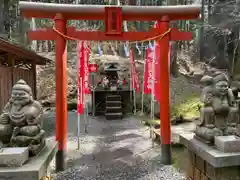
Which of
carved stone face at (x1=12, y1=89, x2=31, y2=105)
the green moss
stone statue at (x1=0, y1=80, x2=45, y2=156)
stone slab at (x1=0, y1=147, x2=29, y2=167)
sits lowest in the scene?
the green moss

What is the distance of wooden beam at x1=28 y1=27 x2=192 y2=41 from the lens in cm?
539

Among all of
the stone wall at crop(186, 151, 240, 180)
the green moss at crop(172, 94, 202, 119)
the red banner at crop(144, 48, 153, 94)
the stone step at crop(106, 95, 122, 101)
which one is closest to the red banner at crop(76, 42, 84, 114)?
the red banner at crop(144, 48, 153, 94)

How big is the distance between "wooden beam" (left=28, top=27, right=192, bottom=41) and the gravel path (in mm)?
3179

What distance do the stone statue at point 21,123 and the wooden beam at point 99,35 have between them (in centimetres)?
256

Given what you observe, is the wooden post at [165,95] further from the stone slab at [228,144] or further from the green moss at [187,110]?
the green moss at [187,110]

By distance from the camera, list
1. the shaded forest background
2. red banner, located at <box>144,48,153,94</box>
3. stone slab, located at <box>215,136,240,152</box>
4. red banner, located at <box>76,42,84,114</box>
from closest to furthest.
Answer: stone slab, located at <box>215,136,240,152</box>, red banner, located at <box>76,42,84,114</box>, red banner, located at <box>144,48,153,94</box>, the shaded forest background

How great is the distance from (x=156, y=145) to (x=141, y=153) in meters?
0.88

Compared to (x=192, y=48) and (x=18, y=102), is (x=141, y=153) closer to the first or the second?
(x=18, y=102)

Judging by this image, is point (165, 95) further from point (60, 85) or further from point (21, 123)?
point (21, 123)

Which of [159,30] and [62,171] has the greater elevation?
[159,30]

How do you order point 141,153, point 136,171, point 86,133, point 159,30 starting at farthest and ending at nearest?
point 86,133 → point 141,153 → point 159,30 → point 136,171

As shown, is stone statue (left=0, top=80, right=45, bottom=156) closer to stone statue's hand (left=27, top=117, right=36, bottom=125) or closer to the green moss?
stone statue's hand (left=27, top=117, right=36, bottom=125)

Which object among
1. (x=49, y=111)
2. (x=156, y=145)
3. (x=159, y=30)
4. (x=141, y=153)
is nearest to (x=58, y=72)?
(x=159, y=30)

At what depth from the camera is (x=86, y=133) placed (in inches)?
362
